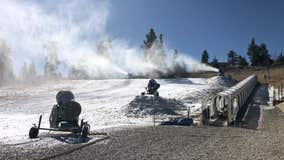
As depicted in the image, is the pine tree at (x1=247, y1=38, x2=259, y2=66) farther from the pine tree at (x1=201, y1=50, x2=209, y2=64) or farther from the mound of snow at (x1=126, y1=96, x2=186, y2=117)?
the mound of snow at (x1=126, y1=96, x2=186, y2=117)

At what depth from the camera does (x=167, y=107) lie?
32.1 meters

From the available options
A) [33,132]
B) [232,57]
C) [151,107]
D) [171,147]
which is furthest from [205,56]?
[171,147]

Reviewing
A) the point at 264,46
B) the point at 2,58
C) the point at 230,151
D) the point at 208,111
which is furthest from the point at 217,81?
the point at 264,46

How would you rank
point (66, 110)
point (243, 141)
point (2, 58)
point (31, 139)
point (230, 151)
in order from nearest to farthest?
1. point (230, 151)
2. point (243, 141)
3. point (31, 139)
4. point (66, 110)
5. point (2, 58)

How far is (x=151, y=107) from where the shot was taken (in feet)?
101

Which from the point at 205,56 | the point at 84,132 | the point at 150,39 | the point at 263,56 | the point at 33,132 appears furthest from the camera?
the point at 205,56

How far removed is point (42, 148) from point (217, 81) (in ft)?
161

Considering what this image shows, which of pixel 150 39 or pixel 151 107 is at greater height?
pixel 150 39

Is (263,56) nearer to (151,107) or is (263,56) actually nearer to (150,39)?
(150,39)

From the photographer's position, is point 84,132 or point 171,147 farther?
point 84,132

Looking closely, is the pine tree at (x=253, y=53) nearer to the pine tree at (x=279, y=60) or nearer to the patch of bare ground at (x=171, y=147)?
the pine tree at (x=279, y=60)

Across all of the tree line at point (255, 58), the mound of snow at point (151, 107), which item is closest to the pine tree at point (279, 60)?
the tree line at point (255, 58)

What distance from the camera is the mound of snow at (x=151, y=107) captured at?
29.6 metres

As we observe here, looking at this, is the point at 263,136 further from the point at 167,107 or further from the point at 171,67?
the point at 171,67
